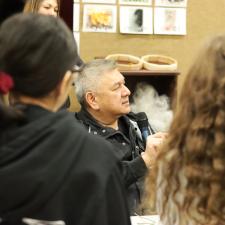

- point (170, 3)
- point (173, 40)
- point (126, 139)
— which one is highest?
point (170, 3)

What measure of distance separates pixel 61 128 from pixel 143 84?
7.62 ft

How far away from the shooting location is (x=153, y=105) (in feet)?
10.8

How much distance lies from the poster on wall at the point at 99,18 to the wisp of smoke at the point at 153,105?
49cm

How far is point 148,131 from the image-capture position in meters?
2.65

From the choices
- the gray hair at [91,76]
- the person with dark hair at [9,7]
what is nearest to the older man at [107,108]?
the gray hair at [91,76]

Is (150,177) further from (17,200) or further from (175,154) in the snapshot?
(17,200)

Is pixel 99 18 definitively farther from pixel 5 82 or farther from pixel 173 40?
pixel 5 82

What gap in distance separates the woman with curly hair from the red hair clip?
1.49 ft

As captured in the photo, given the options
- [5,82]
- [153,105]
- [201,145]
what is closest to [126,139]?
[153,105]

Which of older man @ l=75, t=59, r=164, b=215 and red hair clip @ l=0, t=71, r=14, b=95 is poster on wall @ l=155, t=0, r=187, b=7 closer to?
older man @ l=75, t=59, r=164, b=215

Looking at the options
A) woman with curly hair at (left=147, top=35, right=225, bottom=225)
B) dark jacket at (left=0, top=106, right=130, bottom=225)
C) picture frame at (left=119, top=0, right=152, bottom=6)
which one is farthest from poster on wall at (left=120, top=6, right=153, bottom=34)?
dark jacket at (left=0, top=106, right=130, bottom=225)

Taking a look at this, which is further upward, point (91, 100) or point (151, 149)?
point (91, 100)

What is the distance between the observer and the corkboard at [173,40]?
3539mm

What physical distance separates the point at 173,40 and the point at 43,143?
2.60 m
